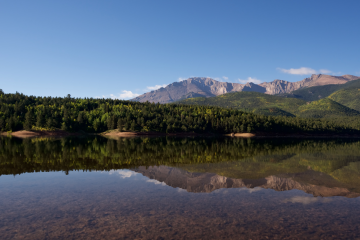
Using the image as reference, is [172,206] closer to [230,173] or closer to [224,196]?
[224,196]

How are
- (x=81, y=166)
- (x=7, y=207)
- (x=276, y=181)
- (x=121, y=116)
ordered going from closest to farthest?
(x=7, y=207), (x=276, y=181), (x=81, y=166), (x=121, y=116)

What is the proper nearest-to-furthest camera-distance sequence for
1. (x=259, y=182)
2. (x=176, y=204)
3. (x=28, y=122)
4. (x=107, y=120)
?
(x=176, y=204), (x=259, y=182), (x=28, y=122), (x=107, y=120)

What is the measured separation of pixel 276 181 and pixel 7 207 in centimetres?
2763

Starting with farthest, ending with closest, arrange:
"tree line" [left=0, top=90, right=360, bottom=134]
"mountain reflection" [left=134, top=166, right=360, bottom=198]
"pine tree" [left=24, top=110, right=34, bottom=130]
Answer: "tree line" [left=0, top=90, right=360, bottom=134] → "pine tree" [left=24, top=110, right=34, bottom=130] → "mountain reflection" [left=134, top=166, right=360, bottom=198]

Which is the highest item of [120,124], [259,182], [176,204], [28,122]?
[28,122]

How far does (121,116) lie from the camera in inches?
7047

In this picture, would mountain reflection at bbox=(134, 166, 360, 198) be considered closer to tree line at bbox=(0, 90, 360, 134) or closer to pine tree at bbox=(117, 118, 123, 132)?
pine tree at bbox=(117, 118, 123, 132)

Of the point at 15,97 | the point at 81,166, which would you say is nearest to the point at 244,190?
the point at 81,166

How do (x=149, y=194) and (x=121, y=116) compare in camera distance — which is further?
(x=121, y=116)

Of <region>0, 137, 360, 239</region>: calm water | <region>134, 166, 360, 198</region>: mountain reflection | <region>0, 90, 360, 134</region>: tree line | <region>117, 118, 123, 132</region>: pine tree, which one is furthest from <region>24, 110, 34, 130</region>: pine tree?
<region>134, 166, 360, 198</region>: mountain reflection

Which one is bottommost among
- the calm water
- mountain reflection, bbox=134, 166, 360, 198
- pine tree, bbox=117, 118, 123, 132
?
mountain reflection, bbox=134, 166, 360, 198

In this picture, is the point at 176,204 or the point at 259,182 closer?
the point at 176,204

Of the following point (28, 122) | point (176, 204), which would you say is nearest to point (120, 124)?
point (28, 122)

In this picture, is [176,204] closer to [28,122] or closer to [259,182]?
[259,182]
